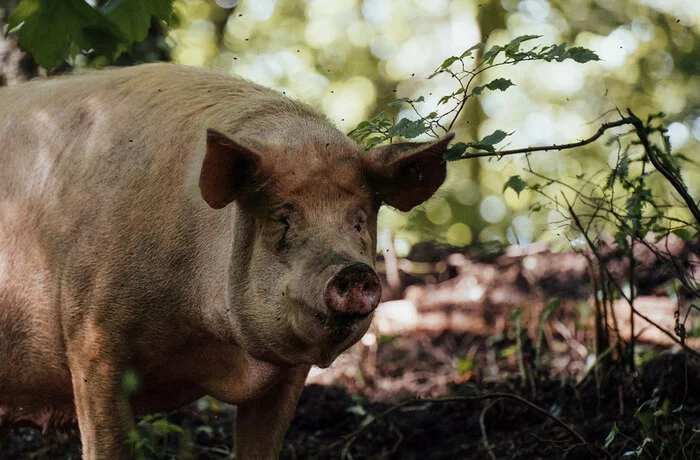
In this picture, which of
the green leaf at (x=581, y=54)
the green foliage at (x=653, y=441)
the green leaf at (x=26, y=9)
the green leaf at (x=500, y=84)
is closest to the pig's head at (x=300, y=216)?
the green leaf at (x=500, y=84)

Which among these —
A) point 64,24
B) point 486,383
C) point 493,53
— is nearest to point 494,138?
point 493,53

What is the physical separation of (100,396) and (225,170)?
1.52 m

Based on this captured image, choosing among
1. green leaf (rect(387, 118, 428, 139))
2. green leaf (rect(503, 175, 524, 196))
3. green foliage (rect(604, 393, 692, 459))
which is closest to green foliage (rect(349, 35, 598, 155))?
green leaf (rect(387, 118, 428, 139))

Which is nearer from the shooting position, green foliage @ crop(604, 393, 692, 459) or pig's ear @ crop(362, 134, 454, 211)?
pig's ear @ crop(362, 134, 454, 211)

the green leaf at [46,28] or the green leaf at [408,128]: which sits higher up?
the green leaf at [46,28]

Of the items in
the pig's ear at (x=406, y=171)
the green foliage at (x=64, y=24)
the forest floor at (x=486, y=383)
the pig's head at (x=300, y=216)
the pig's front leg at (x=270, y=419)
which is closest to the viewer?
the green foliage at (x=64, y=24)

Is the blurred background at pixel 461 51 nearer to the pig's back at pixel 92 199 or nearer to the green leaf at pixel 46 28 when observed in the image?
the pig's back at pixel 92 199

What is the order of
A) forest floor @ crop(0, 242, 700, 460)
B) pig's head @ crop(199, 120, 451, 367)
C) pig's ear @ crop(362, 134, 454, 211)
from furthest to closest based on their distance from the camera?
forest floor @ crop(0, 242, 700, 460) < pig's ear @ crop(362, 134, 454, 211) < pig's head @ crop(199, 120, 451, 367)

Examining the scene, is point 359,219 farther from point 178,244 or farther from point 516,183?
Answer: point 178,244

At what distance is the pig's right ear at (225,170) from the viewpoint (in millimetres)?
3873

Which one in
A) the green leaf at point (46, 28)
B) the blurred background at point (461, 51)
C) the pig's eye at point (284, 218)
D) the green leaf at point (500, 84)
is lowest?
the blurred background at point (461, 51)

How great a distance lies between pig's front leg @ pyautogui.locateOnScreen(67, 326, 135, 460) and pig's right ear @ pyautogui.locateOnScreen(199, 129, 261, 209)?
1104 millimetres

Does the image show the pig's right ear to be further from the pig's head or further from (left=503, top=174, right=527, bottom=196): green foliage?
(left=503, top=174, right=527, bottom=196): green foliage

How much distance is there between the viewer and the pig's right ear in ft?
12.7
